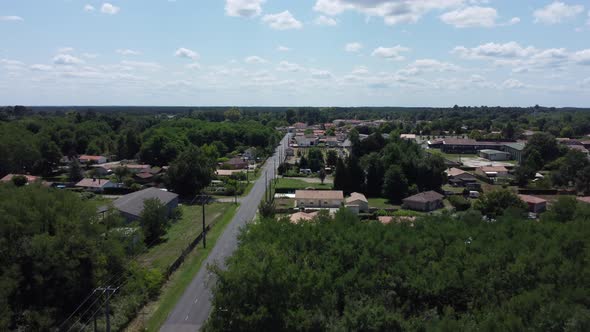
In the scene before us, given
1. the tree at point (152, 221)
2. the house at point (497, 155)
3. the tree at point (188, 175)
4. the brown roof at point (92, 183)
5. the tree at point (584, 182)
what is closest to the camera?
the tree at point (152, 221)

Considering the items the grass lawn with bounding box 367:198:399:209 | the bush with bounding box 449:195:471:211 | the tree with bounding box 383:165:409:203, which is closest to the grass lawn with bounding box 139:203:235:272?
the grass lawn with bounding box 367:198:399:209

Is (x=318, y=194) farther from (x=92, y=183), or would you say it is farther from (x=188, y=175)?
(x=92, y=183)

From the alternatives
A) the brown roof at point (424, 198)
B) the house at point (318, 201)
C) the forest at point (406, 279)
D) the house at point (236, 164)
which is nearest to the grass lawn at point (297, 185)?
the house at point (318, 201)

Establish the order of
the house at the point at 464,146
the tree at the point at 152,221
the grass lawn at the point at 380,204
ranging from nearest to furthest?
the tree at the point at 152,221 → the grass lawn at the point at 380,204 → the house at the point at 464,146

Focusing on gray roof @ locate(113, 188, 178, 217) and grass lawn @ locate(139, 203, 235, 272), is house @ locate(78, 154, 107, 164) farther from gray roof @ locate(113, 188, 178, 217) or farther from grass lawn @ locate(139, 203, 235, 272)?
gray roof @ locate(113, 188, 178, 217)

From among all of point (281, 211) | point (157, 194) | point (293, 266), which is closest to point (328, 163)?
point (281, 211)

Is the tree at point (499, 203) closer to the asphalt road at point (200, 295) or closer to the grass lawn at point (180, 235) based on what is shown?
the asphalt road at point (200, 295)
